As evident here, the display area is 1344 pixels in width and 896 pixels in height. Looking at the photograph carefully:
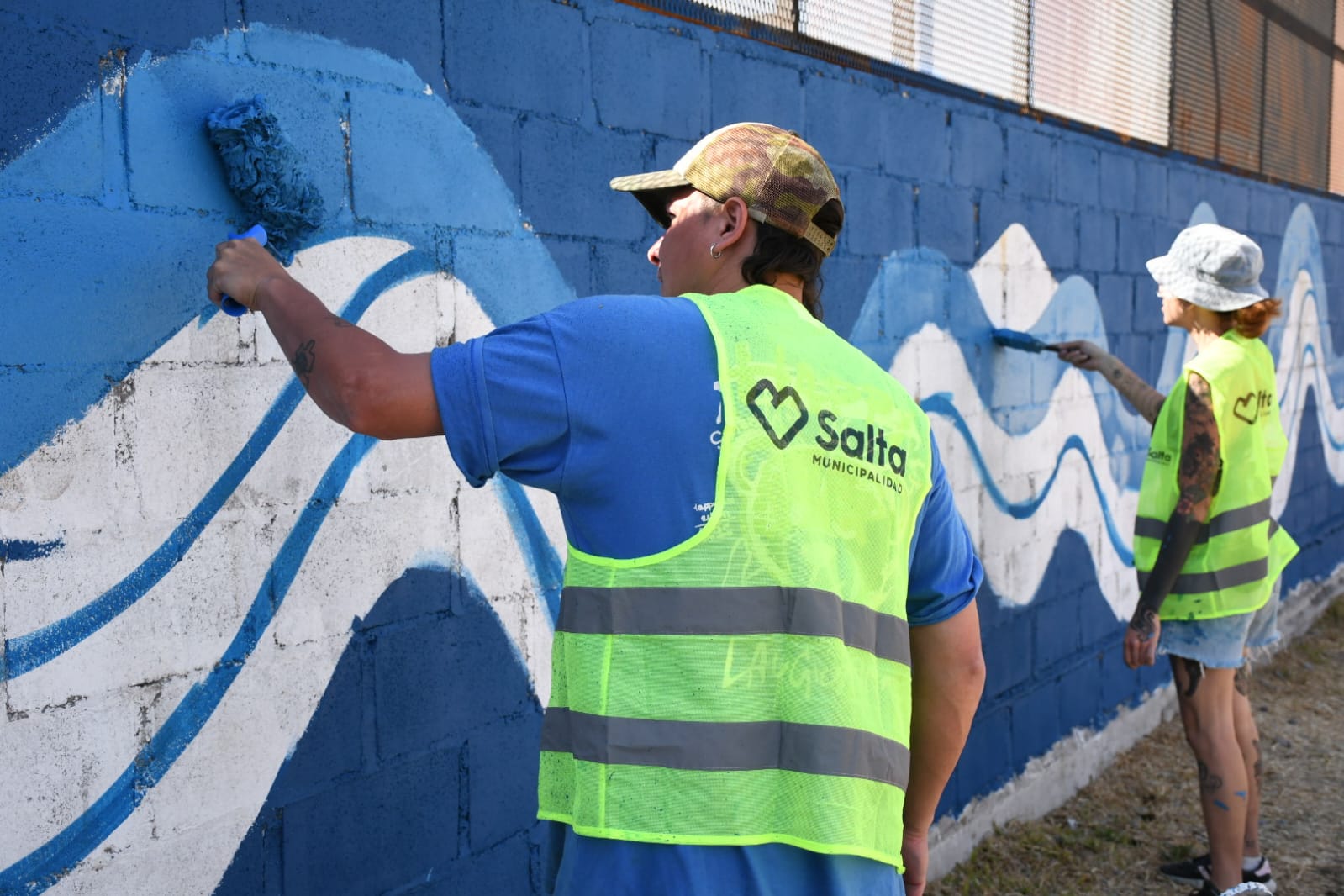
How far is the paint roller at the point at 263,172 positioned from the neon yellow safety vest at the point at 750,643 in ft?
2.77

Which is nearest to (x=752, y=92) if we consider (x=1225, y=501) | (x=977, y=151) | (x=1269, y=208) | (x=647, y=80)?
(x=647, y=80)

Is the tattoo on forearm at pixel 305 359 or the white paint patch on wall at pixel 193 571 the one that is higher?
the tattoo on forearm at pixel 305 359

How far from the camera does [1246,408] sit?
4039 mm

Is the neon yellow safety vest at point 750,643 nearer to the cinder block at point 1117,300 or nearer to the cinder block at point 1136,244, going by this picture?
the cinder block at point 1117,300

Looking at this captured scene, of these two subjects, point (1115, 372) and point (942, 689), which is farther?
point (1115, 372)

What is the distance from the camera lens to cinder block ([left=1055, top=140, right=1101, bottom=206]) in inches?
198

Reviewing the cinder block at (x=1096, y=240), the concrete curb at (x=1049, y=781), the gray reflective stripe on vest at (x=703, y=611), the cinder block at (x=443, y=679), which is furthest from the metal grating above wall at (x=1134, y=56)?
the concrete curb at (x=1049, y=781)

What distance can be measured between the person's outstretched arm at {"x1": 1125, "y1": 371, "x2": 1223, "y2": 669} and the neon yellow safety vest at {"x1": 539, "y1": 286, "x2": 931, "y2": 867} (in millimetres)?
2479

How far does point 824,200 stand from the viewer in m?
1.96

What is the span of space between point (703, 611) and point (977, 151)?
3268mm

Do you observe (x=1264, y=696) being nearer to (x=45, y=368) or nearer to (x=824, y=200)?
(x=824, y=200)

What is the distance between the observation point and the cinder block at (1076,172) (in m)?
5.03

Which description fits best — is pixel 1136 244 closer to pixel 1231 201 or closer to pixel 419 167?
pixel 1231 201

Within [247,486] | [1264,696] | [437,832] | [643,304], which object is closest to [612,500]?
[643,304]
